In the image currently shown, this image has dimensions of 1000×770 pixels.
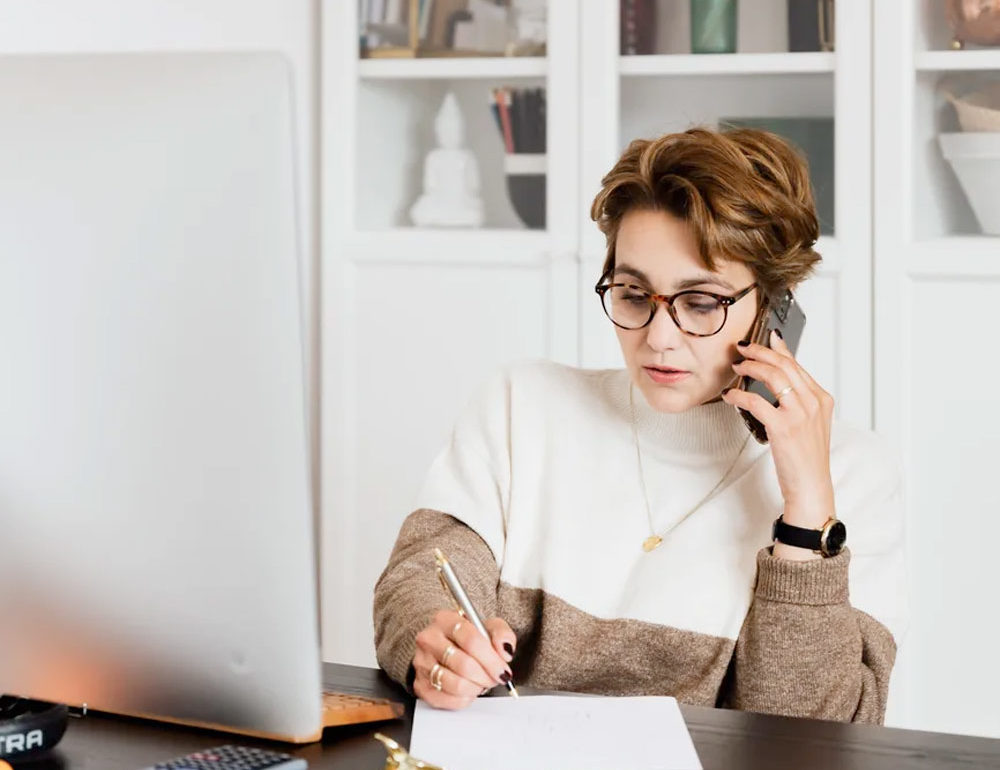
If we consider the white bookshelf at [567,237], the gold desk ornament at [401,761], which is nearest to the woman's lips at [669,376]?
the gold desk ornament at [401,761]

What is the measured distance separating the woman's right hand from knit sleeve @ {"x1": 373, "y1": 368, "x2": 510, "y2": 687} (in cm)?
18

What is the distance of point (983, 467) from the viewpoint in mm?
2523

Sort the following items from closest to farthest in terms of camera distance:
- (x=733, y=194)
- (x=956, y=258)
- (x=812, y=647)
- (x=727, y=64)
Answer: (x=812, y=647) < (x=733, y=194) < (x=956, y=258) < (x=727, y=64)

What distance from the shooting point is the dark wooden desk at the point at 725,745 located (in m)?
0.99

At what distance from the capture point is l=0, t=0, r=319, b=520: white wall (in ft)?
7.75

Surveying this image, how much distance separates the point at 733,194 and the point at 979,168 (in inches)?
50.1

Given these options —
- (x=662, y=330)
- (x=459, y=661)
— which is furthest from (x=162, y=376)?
(x=662, y=330)

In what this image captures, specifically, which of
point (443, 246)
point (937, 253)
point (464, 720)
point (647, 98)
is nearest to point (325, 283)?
point (443, 246)

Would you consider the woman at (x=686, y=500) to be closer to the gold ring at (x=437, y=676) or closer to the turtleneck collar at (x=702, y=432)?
the turtleneck collar at (x=702, y=432)

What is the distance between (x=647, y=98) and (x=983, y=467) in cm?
96

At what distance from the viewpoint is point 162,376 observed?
0.82 m

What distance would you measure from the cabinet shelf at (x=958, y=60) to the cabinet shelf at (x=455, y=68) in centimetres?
72

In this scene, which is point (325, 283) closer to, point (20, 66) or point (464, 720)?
point (464, 720)

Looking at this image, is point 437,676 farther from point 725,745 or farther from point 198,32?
point 198,32
